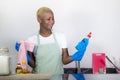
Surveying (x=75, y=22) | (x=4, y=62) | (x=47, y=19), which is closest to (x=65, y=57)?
Answer: (x=47, y=19)

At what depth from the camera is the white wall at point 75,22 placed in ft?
6.38

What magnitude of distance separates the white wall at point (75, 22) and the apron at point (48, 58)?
1.13 ft

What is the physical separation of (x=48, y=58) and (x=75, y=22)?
0.47 m

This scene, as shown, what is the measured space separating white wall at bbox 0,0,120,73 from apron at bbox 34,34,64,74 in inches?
13.6

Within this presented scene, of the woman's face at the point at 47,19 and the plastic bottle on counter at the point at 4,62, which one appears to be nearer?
the plastic bottle on counter at the point at 4,62

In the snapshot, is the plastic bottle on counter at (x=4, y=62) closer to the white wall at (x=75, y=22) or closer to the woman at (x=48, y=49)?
the woman at (x=48, y=49)

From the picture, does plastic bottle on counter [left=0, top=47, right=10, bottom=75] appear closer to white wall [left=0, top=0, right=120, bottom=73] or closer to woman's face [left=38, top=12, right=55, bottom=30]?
woman's face [left=38, top=12, right=55, bottom=30]

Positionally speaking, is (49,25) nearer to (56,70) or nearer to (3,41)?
(56,70)

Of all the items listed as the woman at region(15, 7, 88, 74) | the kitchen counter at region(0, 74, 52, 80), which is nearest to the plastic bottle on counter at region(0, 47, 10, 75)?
the kitchen counter at region(0, 74, 52, 80)

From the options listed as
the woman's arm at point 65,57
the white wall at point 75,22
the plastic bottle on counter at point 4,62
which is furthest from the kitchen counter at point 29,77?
the white wall at point 75,22

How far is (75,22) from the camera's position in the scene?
1961mm

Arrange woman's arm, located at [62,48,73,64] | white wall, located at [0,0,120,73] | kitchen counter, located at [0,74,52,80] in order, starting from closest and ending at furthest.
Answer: kitchen counter, located at [0,74,52,80] < woman's arm, located at [62,48,73,64] < white wall, located at [0,0,120,73]

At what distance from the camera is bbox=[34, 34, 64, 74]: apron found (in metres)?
1.61

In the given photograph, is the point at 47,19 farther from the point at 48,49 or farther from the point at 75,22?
the point at 75,22
